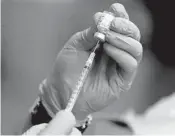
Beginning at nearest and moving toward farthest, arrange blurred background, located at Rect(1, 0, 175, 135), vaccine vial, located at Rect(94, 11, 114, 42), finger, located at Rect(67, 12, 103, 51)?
1. vaccine vial, located at Rect(94, 11, 114, 42)
2. finger, located at Rect(67, 12, 103, 51)
3. blurred background, located at Rect(1, 0, 175, 135)

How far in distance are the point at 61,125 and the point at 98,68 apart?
390mm

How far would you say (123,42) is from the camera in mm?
829

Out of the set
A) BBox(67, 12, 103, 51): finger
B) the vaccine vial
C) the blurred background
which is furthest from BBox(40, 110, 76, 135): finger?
the blurred background

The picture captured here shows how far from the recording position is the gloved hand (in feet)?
2.76

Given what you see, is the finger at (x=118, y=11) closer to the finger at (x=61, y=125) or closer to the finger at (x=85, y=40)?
the finger at (x=85, y=40)

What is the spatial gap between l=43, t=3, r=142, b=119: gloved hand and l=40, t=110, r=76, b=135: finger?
317 mm

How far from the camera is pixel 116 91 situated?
959 mm

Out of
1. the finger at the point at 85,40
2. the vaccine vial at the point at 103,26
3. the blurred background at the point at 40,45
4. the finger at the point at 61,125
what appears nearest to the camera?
the finger at the point at 61,125

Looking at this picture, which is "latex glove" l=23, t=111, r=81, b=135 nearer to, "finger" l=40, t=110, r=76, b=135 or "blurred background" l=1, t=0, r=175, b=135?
"finger" l=40, t=110, r=76, b=135

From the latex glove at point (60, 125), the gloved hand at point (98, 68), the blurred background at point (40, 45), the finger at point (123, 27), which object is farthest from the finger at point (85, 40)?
the blurred background at point (40, 45)

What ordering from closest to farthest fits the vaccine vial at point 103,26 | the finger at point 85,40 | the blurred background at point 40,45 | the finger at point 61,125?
the finger at point 61,125 < the vaccine vial at point 103,26 < the finger at point 85,40 < the blurred background at point 40,45

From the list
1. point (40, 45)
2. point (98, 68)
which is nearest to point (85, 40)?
point (98, 68)

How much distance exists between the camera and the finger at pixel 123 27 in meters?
0.79

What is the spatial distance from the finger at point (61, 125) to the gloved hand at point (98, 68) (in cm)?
32
